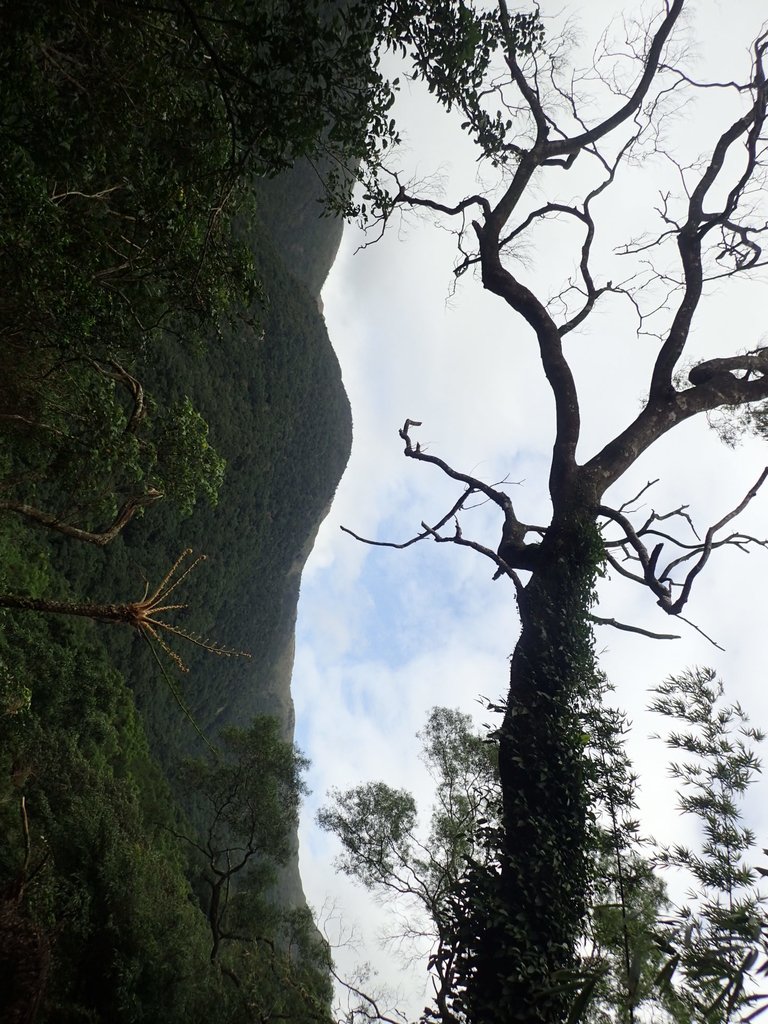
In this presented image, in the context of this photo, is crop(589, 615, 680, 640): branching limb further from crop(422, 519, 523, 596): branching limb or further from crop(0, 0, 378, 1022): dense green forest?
crop(0, 0, 378, 1022): dense green forest

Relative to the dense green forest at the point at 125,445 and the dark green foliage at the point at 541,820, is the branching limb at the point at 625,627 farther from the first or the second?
the dense green forest at the point at 125,445

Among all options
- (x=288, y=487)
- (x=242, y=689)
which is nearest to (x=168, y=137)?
(x=288, y=487)

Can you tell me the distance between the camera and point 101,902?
28.0 ft

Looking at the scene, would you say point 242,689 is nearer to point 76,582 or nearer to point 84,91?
point 76,582

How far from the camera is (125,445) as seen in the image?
5586 millimetres

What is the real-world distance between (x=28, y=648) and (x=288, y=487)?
20156 mm

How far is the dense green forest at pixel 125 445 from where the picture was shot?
3406 mm

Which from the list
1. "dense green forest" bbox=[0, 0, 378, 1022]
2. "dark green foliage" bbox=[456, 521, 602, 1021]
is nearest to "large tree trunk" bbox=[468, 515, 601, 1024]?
"dark green foliage" bbox=[456, 521, 602, 1021]

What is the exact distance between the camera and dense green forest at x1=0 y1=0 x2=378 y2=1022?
11.2 feet

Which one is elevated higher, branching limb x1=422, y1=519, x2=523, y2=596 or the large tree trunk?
branching limb x1=422, y1=519, x2=523, y2=596

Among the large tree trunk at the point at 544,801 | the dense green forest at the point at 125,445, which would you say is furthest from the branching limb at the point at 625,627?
the dense green forest at the point at 125,445

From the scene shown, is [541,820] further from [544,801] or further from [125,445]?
[125,445]

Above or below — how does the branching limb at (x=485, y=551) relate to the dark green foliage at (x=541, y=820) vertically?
above

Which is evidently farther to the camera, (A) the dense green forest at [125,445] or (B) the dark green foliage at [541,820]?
(B) the dark green foliage at [541,820]
